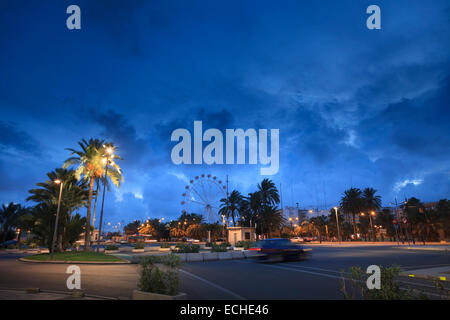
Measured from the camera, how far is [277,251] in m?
19.5

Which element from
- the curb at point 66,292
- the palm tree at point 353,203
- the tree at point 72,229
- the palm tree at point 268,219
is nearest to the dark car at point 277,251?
the curb at point 66,292

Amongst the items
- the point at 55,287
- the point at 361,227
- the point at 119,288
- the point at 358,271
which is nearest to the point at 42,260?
the point at 55,287

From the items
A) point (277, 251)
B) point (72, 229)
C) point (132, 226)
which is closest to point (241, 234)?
point (72, 229)

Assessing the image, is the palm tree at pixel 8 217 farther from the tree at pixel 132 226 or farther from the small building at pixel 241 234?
the tree at pixel 132 226

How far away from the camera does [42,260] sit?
2192cm

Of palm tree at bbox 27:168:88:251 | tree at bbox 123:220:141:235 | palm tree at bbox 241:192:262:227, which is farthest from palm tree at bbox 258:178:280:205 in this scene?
tree at bbox 123:220:141:235

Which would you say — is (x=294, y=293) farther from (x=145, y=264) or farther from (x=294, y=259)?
(x=294, y=259)

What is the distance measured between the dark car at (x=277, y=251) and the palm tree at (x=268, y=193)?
4627 centimetres

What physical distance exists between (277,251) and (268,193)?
48.3 m

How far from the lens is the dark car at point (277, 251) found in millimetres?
19484

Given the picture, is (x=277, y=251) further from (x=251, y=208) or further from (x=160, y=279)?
(x=251, y=208)
